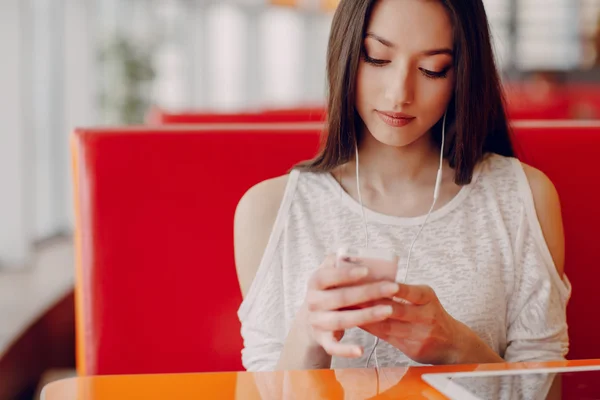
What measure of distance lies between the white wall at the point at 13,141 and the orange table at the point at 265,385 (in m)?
4.40

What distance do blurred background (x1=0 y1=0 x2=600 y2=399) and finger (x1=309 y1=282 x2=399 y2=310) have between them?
0.93 m

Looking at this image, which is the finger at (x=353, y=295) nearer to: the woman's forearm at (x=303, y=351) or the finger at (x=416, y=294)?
the finger at (x=416, y=294)

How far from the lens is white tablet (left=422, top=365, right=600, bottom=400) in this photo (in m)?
0.91

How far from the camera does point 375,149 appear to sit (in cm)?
153

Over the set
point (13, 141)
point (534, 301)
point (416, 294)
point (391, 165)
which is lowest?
point (13, 141)

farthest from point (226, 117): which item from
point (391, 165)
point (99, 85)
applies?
point (99, 85)

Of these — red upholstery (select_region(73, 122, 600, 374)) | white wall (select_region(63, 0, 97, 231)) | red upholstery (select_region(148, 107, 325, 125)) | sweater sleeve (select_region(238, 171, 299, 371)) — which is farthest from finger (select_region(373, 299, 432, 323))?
white wall (select_region(63, 0, 97, 231))

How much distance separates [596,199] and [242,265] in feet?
2.56

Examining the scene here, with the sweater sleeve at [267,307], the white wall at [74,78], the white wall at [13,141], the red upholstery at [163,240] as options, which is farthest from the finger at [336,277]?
the white wall at [74,78]

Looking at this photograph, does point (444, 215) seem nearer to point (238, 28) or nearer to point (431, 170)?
point (431, 170)

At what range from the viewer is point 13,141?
17.1ft

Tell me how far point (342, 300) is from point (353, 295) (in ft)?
0.07

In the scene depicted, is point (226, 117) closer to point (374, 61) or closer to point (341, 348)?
point (374, 61)

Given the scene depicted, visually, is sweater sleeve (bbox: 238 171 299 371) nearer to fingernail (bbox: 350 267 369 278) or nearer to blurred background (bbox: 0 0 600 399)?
fingernail (bbox: 350 267 369 278)
